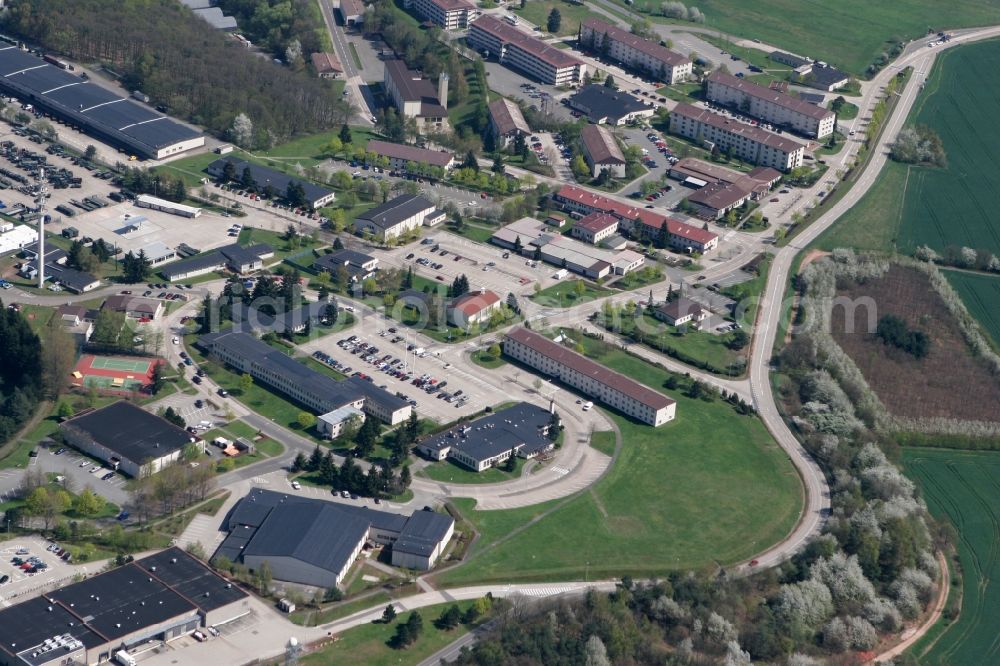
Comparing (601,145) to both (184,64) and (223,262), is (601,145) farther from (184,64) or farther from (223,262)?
(184,64)

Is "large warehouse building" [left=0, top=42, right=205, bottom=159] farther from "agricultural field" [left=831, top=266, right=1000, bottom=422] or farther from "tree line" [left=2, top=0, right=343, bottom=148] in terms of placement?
"agricultural field" [left=831, top=266, right=1000, bottom=422]

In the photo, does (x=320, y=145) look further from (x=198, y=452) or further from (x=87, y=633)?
(x=87, y=633)

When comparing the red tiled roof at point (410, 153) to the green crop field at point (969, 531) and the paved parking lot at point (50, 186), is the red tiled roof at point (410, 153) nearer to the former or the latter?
the paved parking lot at point (50, 186)

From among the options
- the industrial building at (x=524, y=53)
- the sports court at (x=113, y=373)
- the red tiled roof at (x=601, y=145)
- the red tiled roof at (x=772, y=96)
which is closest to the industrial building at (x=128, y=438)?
the sports court at (x=113, y=373)

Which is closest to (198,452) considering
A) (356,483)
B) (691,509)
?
(356,483)

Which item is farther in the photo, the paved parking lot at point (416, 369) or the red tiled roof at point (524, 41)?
the red tiled roof at point (524, 41)
